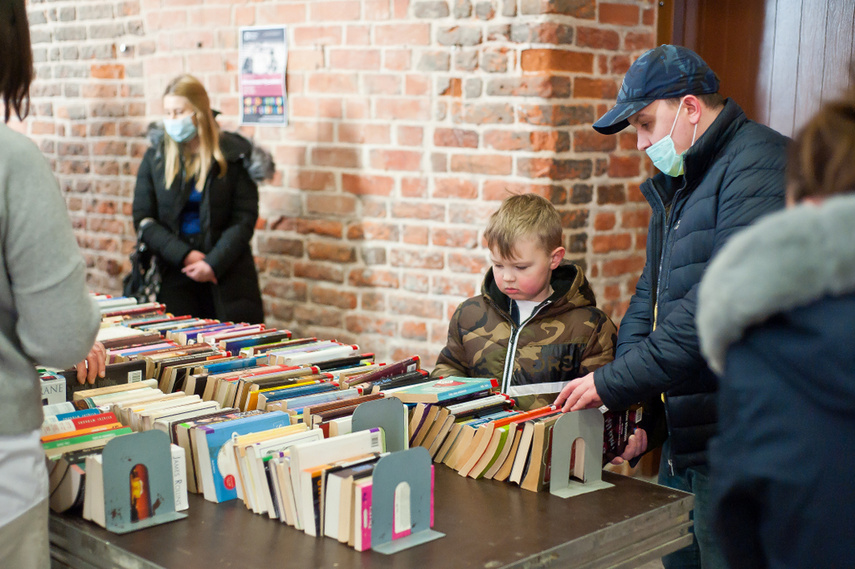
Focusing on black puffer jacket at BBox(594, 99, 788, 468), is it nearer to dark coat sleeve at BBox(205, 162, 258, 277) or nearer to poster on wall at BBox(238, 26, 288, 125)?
dark coat sleeve at BBox(205, 162, 258, 277)

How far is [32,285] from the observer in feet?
4.32

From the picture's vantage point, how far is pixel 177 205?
3.81 m

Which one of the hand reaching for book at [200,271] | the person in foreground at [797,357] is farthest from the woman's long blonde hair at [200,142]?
the person in foreground at [797,357]

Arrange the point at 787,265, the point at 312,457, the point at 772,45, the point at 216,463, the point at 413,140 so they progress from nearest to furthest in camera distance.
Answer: the point at 787,265
the point at 312,457
the point at 216,463
the point at 772,45
the point at 413,140

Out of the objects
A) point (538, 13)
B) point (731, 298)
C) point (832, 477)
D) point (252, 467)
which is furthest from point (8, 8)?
point (538, 13)

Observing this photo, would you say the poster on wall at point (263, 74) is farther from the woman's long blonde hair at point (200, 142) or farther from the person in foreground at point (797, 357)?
the person in foreground at point (797, 357)

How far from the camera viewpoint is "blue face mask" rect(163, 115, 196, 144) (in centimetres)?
375

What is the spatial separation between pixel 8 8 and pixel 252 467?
872mm

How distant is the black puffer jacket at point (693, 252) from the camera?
6.18 ft

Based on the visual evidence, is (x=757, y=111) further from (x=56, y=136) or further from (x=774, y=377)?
(x=56, y=136)

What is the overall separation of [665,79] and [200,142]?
7.78 feet

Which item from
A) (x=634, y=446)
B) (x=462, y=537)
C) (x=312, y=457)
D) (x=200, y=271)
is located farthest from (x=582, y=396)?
(x=200, y=271)

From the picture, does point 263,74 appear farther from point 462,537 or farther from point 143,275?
point 462,537

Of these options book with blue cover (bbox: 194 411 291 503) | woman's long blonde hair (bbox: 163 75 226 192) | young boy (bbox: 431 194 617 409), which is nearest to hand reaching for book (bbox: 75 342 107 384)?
book with blue cover (bbox: 194 411 291 503)
